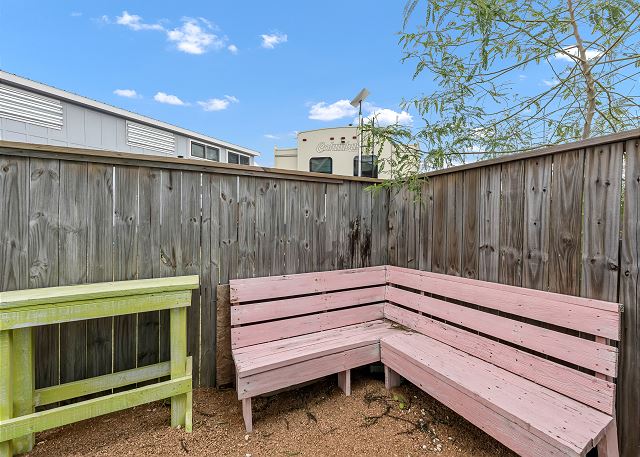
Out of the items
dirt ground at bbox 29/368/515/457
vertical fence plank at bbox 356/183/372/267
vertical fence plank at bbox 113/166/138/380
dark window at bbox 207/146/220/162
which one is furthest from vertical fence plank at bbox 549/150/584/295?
dark window at bbox 207/146/220/162

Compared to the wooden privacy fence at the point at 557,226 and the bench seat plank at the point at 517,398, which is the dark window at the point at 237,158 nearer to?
the wooden privacy fence at the point at 557,226

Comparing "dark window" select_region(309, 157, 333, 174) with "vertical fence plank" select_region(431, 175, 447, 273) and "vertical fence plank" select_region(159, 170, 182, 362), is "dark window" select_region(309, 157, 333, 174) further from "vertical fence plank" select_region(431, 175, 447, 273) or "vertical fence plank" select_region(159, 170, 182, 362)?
"vertical fence plank" select_region(159, 170, 182, 362)

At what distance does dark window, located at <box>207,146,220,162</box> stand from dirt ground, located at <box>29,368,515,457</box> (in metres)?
8.62

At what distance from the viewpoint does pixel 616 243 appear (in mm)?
1423

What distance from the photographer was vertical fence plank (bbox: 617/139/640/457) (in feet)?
4.46

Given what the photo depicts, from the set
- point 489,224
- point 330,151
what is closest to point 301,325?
point 489,224

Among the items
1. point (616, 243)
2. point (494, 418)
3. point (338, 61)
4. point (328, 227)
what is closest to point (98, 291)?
point (328, 227)

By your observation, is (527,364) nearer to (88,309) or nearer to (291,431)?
(291,431)

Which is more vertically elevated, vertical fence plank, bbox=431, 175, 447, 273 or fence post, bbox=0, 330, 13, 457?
vertical fence plank, bbox=431, 175, 447, 273

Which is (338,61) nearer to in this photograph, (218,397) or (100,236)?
(100,236)

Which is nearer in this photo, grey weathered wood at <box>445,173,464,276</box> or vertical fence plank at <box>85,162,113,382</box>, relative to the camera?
vertical fence plank at <box>85,162,113,382</box>

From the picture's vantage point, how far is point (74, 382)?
171 centimetres

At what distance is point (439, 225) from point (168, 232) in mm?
2213

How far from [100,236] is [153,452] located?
1.38 metres
